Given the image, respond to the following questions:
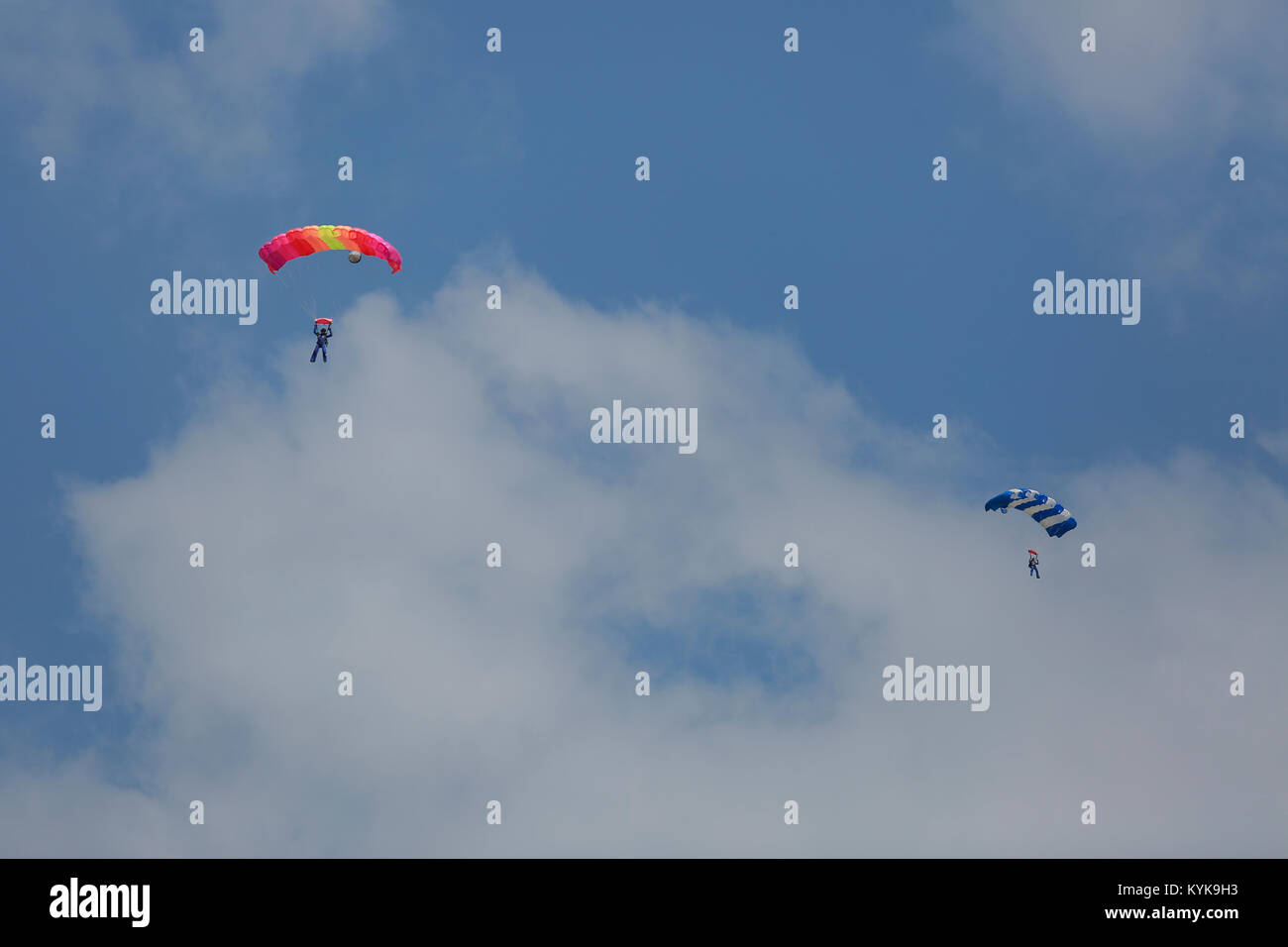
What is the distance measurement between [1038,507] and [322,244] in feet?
113

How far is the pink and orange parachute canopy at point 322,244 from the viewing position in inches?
3209

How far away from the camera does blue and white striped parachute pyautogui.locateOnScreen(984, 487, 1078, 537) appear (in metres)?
90.2

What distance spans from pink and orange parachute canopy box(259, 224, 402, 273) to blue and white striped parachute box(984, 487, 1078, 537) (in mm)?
29300

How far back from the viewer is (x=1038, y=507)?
298ft

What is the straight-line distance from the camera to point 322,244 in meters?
82.2

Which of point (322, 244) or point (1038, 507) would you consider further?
point (1038, 507)

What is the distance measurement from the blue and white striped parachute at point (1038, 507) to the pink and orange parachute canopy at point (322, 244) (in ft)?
96.1

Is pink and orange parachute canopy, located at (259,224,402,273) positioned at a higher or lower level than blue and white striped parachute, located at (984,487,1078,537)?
higher

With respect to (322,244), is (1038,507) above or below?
below
